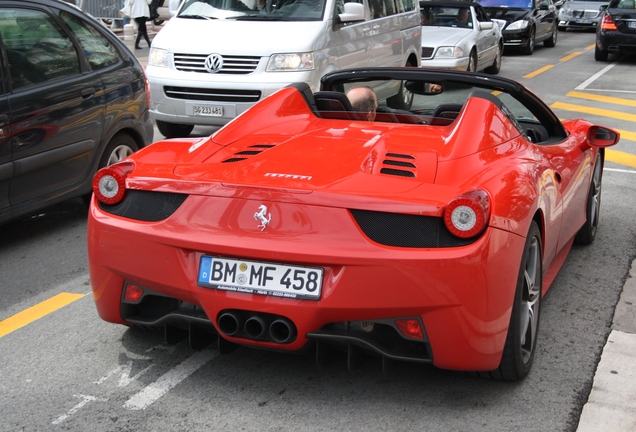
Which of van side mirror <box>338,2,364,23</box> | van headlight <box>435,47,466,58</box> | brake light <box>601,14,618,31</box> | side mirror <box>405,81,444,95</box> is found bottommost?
brake light <box>601,14,618,31</box>

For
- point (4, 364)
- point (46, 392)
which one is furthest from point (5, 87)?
point (46, 392)

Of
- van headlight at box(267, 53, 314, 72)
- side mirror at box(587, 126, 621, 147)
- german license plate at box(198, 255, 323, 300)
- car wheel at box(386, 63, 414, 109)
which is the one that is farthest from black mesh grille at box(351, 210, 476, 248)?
van headlight at box(267, 53, 314, 72)

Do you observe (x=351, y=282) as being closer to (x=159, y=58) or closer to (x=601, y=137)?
(x=601, y=137)

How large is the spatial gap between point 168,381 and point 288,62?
6.48 meters

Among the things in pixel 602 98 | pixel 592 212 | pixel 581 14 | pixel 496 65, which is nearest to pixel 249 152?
pixel 592 212

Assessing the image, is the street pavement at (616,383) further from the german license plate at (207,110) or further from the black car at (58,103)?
the german license plate at (207,110)

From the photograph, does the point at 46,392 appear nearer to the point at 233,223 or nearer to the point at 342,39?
the point at 233,223

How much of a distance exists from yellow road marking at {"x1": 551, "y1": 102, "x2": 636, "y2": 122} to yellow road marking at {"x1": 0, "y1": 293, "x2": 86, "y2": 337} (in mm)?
9803

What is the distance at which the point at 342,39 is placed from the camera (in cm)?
1102

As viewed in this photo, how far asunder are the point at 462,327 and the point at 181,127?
8.28m

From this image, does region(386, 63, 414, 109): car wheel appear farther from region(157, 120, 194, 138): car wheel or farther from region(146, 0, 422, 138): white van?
region(157, 120, 194, 138): car wheel

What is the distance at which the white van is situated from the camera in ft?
33.4

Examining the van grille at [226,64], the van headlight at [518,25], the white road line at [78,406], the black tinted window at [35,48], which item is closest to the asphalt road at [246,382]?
the white road line at [78,406]

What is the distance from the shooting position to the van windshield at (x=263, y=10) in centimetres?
1071
